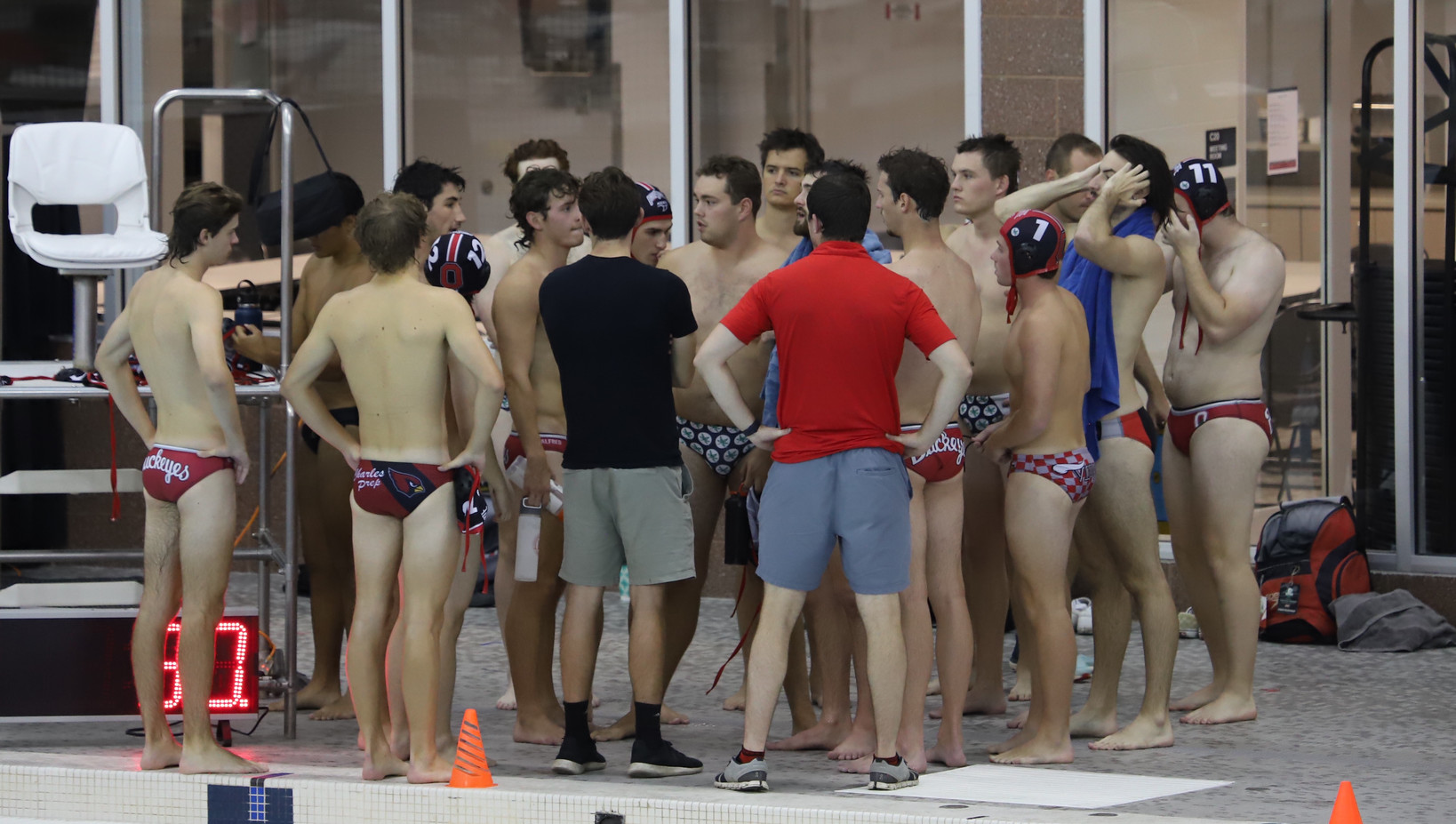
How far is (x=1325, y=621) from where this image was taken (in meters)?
8.19

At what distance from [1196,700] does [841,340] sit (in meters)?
2.51

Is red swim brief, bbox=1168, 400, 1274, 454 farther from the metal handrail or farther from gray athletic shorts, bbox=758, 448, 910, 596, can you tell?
the metal handrail

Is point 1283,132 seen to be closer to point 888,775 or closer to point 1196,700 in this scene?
point 1196,700

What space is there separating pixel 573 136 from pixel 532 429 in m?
4.67

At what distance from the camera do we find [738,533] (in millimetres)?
5973

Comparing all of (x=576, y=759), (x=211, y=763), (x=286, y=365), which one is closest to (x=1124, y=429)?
(x=576, y=759)

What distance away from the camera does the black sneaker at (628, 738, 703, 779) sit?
5.36 meters

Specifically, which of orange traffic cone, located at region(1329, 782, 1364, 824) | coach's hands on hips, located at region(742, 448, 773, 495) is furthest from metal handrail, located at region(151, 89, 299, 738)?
orange traffic cone, located at region(1329, 782, 1364, 824)

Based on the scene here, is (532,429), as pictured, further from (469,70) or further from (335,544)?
(469,70)

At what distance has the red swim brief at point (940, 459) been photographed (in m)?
5.59

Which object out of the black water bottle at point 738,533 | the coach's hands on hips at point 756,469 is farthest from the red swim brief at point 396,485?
the coach's hands on hips at point 756,469

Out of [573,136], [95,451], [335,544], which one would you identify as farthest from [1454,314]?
[95,451]

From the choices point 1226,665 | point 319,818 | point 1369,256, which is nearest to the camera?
point 319,818

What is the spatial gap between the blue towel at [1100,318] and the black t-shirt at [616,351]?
4.76 feet
